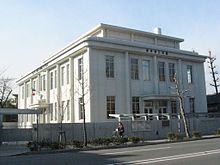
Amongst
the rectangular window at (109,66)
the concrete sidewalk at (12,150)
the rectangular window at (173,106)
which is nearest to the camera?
the concrete sidewalk at (12,150)

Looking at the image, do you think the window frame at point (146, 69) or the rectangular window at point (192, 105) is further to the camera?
the rectangular window at point (192, 105)

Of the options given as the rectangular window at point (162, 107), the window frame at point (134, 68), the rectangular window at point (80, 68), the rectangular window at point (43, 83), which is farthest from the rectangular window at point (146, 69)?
the rectangular window at point (43, 83)

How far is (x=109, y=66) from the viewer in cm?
3522

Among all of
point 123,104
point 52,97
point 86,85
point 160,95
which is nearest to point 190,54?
point 160,95

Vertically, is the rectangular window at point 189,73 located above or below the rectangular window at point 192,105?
above

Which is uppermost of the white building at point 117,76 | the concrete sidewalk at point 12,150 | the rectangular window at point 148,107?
the white building at point 117,76

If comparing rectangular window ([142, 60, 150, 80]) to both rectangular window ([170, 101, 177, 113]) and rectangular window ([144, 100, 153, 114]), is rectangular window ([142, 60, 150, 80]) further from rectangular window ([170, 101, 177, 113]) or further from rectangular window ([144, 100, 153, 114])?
rectangular window ([170, 101, 177, 113])

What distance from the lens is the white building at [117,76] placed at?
111ft

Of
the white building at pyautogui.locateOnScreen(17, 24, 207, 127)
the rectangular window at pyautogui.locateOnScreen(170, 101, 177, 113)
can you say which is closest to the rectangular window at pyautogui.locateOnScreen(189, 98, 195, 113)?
the white building at pyautogui.locateOnScreen(17, 24, 207, 127)

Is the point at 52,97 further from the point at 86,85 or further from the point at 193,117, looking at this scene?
the point at 193,117

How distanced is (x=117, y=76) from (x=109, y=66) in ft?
4.55

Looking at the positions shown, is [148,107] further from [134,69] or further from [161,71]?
[161,71]

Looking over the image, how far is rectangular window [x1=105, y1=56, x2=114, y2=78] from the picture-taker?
34941 millimetres

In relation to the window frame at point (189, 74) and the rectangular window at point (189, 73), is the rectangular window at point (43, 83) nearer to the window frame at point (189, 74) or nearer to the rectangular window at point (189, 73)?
the window frame at point (189, 74)
